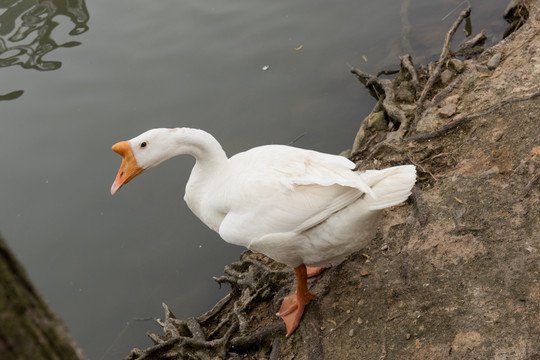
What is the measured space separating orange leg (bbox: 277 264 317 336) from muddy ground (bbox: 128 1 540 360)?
0.23ft

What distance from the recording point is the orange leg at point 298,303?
3.94m

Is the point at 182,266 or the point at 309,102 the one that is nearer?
the point at 182,266

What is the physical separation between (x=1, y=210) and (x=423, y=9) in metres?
6.41

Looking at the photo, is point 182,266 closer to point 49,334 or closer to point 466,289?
point 466,289

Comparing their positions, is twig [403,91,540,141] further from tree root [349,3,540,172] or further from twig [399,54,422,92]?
twig [399,54,422,92]

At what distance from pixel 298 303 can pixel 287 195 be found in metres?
1.00

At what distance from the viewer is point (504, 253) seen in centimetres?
353

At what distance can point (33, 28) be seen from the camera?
8.58m

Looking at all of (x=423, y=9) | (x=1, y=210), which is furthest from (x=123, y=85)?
(x=423, y=9)

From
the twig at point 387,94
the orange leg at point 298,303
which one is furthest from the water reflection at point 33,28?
the orange leg at point 298,303

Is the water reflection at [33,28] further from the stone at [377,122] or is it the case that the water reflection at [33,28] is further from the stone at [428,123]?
the stone at [428,123]

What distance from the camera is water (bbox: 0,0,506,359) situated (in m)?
5.80

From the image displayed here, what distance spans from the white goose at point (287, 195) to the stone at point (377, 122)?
249 centimetres

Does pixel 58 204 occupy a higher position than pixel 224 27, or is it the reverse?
pixel 224 27
